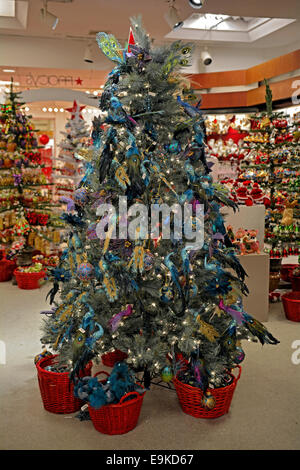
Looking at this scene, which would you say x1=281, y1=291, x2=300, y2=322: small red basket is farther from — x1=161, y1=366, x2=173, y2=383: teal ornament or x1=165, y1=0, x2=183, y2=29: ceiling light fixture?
x1=165, y1=0, x2=183, y2=29: ceiling light fixture

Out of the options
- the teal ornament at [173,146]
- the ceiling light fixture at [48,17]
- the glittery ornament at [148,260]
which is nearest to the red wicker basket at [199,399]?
the glittery ornament at [148,260]

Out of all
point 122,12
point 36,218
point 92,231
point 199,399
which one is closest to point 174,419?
point 199,399

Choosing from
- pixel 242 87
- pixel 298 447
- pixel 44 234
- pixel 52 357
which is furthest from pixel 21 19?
pixel 298 447

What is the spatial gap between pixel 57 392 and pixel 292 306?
2.76 metres

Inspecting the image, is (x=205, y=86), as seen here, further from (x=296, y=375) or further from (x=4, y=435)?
(x=4, y=435)

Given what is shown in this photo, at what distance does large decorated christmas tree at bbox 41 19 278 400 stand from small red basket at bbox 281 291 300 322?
5.97 ft

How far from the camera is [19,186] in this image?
6168 millimetres

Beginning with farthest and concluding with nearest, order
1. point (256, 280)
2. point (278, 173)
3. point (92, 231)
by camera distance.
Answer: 1. point (278, 173)
2. point (256, 280)
3. point (92, 231)

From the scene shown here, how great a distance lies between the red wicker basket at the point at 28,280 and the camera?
233 inches

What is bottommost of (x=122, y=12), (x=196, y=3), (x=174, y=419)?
(x=174, y=419)

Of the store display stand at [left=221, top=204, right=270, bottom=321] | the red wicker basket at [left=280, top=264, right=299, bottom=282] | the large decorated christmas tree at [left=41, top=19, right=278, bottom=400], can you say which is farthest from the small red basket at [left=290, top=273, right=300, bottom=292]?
the large decorated christmas tree at [left=41, top=19, right=278, bottom=400]

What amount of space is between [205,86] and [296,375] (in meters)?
7.69

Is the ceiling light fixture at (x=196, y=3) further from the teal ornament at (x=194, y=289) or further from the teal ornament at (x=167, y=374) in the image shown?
the teal ornament at (x=167, y=374)

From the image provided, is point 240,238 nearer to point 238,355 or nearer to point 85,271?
point 238,355
